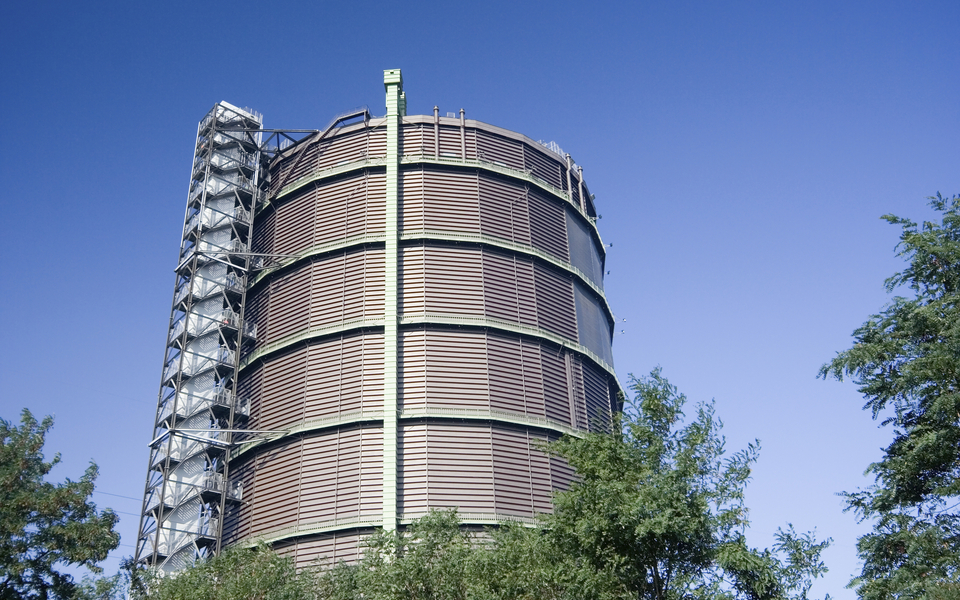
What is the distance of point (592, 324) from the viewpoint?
33656 mm

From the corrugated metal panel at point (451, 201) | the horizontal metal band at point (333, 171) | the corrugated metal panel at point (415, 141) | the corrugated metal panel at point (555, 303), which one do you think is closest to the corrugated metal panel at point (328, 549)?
the corrugated metal panel at point (555, 303)

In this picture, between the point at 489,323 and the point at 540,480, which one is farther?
the point at 489,323

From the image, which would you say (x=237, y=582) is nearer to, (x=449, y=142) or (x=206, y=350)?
(x=206, y=350)

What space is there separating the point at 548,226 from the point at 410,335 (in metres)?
7.34

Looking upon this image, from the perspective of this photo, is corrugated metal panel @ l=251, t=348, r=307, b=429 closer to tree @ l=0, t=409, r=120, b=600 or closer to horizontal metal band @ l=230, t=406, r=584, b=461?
horizontal metal band @ l=230, t=406, r=584, b=461

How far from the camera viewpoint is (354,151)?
109ft

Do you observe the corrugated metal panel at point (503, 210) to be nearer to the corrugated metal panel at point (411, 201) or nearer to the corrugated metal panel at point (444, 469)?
the corrugated metal panel at point (411, 201)

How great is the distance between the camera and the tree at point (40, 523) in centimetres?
1869

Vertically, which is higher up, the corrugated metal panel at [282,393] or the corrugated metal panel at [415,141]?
the corrugated metal panel at [415,141]

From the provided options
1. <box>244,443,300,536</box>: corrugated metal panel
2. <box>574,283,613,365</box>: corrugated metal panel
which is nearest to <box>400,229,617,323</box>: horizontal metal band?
<box>574,283,613,365</box>: corrugated metal panel

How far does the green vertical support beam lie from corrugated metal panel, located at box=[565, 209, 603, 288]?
22.8ft

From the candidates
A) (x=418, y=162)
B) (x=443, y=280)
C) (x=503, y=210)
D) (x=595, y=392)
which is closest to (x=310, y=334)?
(x=443, y=280)

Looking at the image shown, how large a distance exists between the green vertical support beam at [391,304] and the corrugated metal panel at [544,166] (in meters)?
4.97

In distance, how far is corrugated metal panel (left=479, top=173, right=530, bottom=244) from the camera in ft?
105
